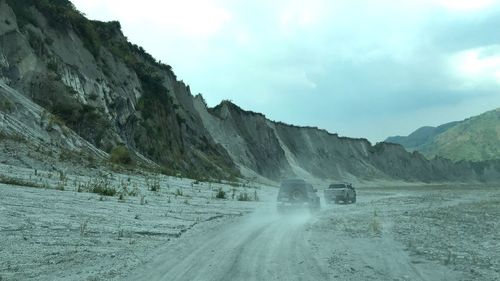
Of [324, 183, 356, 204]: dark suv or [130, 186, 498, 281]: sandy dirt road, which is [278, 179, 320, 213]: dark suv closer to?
[130, 186, 498, 281]: sandy dirt road

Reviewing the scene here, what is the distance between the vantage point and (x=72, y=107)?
1705 inches

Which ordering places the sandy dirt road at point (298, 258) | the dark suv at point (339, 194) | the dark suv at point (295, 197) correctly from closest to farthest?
the sandy dirt road at point (298, 258) < the dark suv at point (295, 197) < the dark suv at point (339, 194)

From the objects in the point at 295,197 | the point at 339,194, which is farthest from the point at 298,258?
the point at 339,194

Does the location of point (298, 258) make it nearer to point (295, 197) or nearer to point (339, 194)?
point (295, 197)

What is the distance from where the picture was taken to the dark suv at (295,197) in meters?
27.9

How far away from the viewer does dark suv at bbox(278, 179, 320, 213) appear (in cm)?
2791

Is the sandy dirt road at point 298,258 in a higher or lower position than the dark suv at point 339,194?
lower

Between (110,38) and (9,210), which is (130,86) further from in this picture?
(9,210)

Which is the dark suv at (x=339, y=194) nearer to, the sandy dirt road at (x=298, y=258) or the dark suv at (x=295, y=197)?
the dark suv at (x=295, y=197)

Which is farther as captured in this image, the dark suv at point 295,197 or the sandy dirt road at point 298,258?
the dark suv at point 295,197

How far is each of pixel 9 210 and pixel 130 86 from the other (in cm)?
4887

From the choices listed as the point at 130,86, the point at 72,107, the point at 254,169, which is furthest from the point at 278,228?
the point at 254,169

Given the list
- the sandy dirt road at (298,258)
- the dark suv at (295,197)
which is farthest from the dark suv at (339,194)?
the sandy dirt road at (298,258)

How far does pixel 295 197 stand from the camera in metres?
28.0
